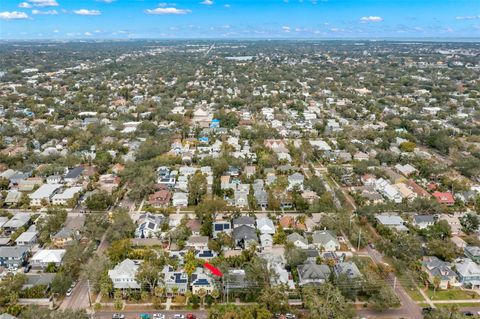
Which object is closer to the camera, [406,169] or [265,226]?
[265,226]

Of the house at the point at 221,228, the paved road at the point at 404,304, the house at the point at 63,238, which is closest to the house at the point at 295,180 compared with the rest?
the house at the point at 221,228

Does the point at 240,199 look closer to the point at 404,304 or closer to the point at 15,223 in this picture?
the point at 404,304

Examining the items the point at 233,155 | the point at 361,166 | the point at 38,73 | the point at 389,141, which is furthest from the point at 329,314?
the point at 38,73

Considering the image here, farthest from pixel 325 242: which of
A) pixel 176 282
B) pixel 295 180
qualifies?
pixel 295 180

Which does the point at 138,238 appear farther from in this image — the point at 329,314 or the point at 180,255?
the point at 329,314

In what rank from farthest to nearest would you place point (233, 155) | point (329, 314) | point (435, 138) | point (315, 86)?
point (315, 86) < point (435, 138) < point (233, 155) < point (329, 314)

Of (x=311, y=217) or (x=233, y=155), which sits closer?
(x=311, y=217)
